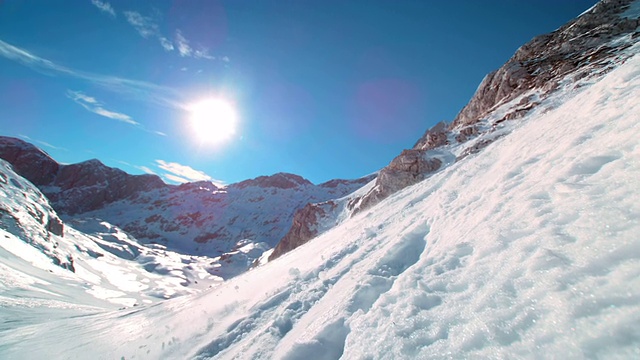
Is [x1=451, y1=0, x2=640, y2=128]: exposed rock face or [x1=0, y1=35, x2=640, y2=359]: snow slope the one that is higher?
[x1=451, y1=0, x2=640, y2=128]: exposed rock face

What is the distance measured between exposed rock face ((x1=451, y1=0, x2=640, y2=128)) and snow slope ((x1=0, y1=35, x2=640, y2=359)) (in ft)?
83.2

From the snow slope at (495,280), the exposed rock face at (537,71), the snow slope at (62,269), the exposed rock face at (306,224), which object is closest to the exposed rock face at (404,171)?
the exposed rock face at (537,71)

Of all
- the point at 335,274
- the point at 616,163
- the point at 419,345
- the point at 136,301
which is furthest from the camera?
the point at 136,301

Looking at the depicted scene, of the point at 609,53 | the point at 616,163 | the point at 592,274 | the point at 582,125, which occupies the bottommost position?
the point at 592,274

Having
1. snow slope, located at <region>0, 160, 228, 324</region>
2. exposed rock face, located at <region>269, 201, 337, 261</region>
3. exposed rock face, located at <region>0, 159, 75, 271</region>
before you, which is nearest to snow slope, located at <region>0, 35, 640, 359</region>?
snow slope, located at <region>0, 160, 228, 324</region>

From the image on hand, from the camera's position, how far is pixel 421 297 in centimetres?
472

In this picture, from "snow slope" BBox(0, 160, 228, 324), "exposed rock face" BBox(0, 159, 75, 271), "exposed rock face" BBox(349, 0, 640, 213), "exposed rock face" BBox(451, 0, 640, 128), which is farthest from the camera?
"exposed rock face" BBox(0, 159, 75, 271)

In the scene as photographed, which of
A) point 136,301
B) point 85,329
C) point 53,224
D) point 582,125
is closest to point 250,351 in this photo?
point 582,125

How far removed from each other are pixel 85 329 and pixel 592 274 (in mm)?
21098

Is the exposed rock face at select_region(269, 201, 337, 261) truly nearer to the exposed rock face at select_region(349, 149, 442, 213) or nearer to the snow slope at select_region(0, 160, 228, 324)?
the exposed rock face at select_region(349, 149, 442, 213)

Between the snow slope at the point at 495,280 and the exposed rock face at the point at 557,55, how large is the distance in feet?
83.2

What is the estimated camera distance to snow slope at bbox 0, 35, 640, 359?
9.97 ft

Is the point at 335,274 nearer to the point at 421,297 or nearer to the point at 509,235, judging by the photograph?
the point at 421,297

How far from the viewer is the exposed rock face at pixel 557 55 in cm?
2884
